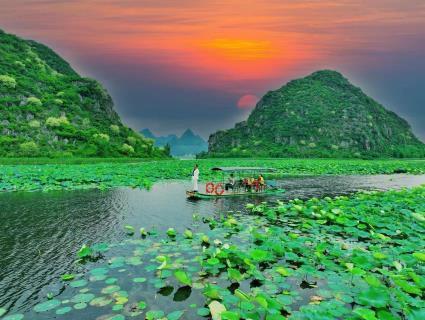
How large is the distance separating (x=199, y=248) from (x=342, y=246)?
526cm

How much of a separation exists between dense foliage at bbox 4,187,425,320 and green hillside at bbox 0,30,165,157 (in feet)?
212

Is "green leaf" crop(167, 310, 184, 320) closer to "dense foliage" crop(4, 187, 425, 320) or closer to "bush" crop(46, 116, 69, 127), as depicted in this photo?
"dense foliage" crop(4, 187, 425, 320)

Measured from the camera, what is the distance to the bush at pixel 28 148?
66.9m

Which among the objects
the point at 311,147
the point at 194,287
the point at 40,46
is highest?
the point at 40,46

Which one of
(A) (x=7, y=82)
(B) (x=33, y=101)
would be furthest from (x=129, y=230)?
(A) (x=7, y=82)

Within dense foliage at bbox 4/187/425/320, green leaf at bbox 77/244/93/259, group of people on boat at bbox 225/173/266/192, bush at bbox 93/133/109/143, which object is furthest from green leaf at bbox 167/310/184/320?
bush at bbox 93/133/109/143

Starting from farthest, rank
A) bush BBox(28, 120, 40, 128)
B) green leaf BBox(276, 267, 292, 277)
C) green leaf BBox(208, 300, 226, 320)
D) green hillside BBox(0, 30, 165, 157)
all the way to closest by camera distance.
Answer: bush BBox(28, 120, 40, 128)
green hillside BBox(0, 30, 165, 157)
green leaf BBox(276, 267, 292, 277)
green leaf BBox(208, 300, 226, 320)

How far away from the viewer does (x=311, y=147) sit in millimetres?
187375

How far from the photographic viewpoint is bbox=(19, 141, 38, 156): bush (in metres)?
66.9

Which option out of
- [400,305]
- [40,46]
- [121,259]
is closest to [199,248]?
[121,259]

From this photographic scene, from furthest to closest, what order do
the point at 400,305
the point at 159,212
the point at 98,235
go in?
the point at 159,212 → the point at 98,235 → the point at 400,305

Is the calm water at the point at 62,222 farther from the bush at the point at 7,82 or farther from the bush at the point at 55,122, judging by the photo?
the bush at the point at 7,82

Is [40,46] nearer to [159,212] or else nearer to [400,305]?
[159,212]

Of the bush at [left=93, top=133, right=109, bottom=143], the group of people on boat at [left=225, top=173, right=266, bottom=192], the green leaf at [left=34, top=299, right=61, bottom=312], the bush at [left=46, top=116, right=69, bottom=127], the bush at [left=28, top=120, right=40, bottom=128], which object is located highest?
the bush at [left=46, top=116, right=69, bottom=127]
